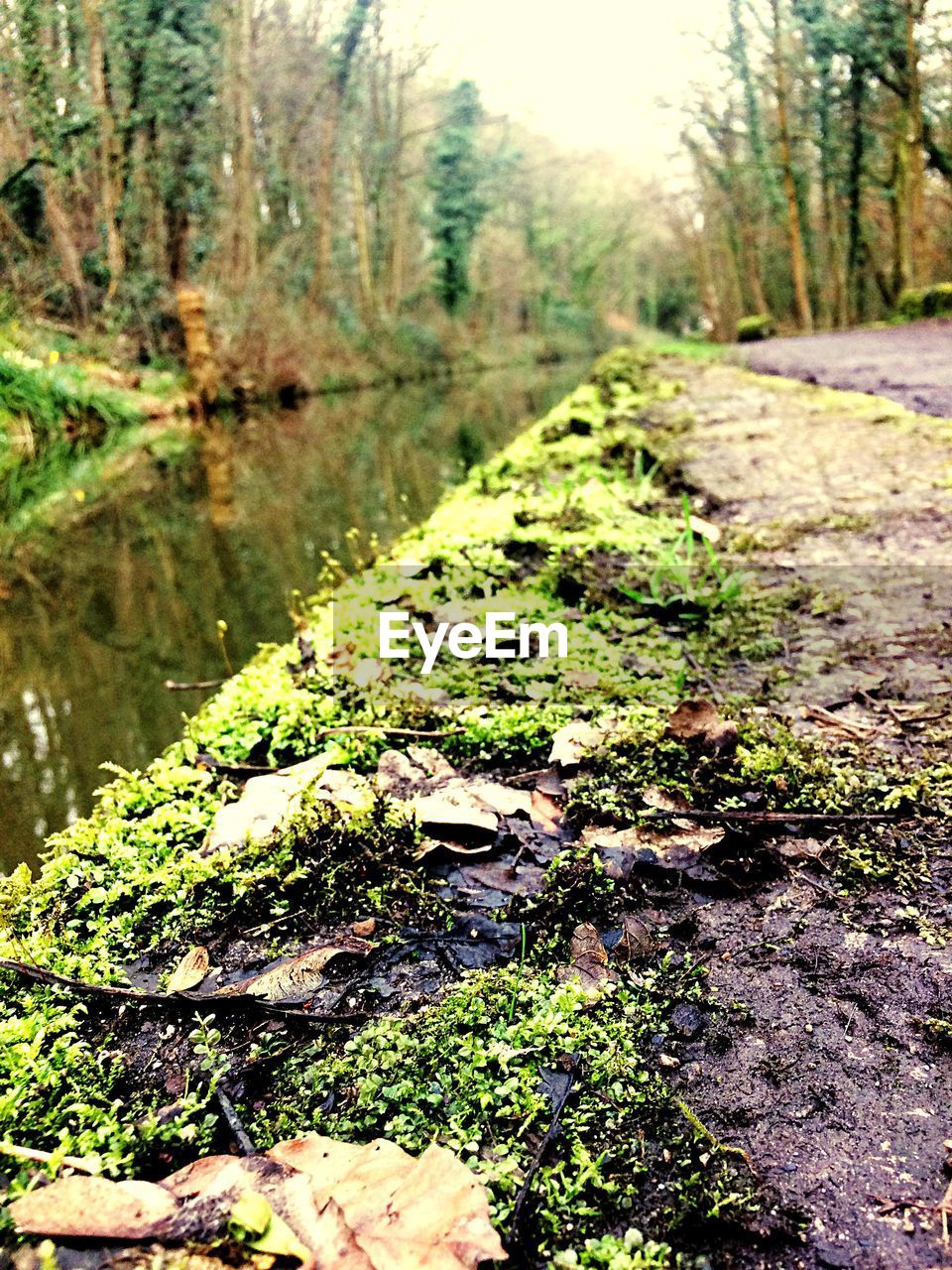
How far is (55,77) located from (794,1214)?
65.5 ft

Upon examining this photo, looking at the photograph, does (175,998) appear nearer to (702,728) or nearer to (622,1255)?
(622,1255)

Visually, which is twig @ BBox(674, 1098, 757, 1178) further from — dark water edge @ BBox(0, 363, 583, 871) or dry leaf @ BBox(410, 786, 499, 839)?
dark water edge @ BBox(0, 363, 583, 871)

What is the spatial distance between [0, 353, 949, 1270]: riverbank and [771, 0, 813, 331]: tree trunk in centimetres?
2262

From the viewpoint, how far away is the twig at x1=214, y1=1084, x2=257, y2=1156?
3.81ft

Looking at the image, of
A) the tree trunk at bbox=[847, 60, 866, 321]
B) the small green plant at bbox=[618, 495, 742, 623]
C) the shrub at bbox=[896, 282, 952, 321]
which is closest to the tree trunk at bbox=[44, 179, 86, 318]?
the shrub at bbox=[896, 282, 952, 321]

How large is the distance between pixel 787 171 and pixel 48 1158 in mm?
25221

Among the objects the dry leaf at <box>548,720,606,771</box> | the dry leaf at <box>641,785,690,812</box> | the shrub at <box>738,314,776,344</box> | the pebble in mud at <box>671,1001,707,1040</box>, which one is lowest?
the pebble in mud at <box>671,1001,707,1040</box>

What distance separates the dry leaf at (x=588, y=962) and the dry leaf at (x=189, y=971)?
0.60 metres

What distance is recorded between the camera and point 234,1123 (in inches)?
47.1

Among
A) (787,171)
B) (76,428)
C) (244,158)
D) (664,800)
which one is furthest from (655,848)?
(787,171)

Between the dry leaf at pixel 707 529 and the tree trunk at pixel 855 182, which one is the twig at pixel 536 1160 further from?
the tree trunk at pixel 855 182

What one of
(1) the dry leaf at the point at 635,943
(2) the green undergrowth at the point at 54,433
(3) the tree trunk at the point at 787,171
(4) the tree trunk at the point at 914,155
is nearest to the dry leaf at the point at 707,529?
(1) the dry leaf at the point at 635,943

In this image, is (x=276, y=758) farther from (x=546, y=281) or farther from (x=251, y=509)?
(x=546, y=281)

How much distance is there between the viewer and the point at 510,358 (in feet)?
117
